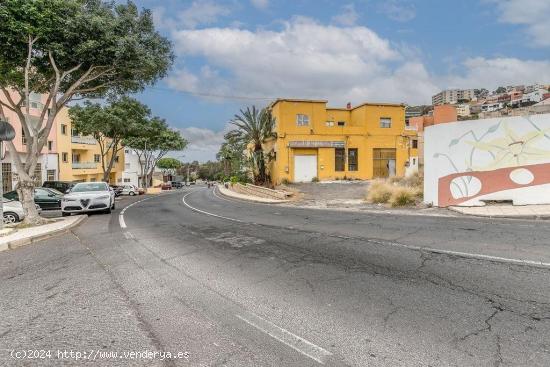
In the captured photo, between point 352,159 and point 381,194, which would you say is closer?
point 381,194

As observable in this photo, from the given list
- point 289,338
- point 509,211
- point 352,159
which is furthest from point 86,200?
point 352,159

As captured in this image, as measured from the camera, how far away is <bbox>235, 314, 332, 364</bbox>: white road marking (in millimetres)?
3240

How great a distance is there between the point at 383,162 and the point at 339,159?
16.0 ft

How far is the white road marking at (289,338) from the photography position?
324 cm

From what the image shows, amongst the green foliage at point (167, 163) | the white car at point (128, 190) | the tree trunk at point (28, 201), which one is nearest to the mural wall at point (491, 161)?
the tree trunk at point (28, 201)

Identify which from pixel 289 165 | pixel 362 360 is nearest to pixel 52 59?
pixel 362 360

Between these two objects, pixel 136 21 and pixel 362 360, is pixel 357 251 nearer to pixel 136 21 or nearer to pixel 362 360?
pixel 362 360

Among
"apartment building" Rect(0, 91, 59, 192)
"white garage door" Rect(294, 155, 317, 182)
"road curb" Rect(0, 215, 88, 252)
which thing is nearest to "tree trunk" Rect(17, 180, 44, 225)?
"road curb" Rect(0, 215, 88, 252)

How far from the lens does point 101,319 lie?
4.11 metres

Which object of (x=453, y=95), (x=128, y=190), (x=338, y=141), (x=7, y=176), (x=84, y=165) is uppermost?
(x=453, y=95)

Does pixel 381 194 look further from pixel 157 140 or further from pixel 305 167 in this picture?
pixel 157 140

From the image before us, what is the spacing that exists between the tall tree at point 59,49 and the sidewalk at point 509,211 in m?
13.8

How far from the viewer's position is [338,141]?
33.9 metres

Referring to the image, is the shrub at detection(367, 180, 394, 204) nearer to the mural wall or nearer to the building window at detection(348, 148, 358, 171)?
the mural wall
